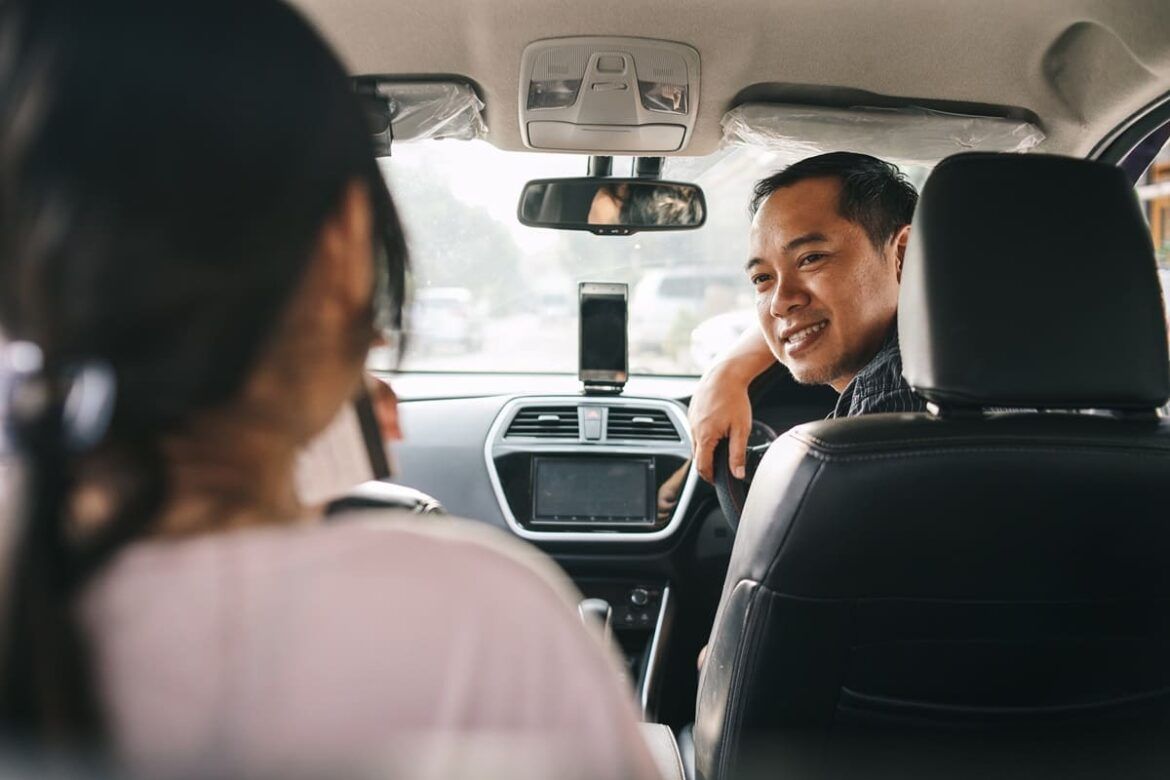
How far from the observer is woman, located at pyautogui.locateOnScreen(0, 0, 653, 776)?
2.49 ft

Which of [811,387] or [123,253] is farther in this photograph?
[811,387]

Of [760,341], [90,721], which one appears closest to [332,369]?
[90,721]

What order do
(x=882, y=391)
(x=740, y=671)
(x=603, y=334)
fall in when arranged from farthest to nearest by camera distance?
(x=603, y=334) → (x=882, y=391) → (x=740, y=671)

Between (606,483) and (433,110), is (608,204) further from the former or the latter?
(606,483)

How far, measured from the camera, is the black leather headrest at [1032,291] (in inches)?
70.3

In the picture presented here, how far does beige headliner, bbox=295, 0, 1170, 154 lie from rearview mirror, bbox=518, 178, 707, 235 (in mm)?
316

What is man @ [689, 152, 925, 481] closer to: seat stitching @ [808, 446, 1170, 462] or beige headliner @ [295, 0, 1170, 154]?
beige headliner @ [295, 0, 1170, 154]

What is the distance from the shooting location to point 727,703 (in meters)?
1.96


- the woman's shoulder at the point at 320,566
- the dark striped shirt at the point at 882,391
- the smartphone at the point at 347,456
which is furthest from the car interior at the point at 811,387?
the woman's shoulder at the point at 320,566

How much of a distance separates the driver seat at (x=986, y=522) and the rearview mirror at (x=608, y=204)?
174 centimetres

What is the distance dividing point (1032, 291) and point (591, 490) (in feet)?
7.00

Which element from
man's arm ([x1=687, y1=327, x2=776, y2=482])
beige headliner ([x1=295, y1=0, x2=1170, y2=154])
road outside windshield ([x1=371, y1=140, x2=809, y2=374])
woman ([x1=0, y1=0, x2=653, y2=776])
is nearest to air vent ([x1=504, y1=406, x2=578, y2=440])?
road outside windshield ([x1=371, y1=140, x2=809, y2=374])

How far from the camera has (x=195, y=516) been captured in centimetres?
82

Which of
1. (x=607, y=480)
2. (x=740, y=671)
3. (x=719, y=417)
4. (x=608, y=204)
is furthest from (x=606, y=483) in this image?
(x=740, y=671)
